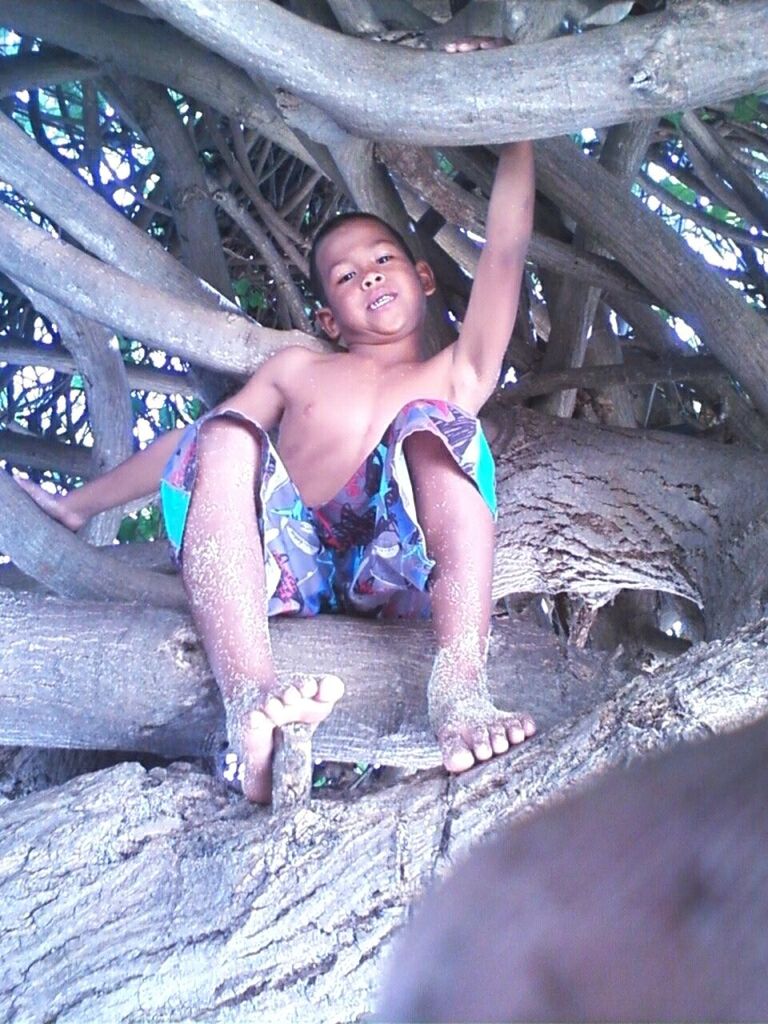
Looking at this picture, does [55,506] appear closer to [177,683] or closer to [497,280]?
[177,683]

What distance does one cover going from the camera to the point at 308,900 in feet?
3.09

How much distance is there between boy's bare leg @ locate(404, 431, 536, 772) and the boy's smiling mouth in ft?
1.37

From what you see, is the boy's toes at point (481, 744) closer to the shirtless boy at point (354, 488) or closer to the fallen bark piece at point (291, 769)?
the shirtless boy at point (354, 488)

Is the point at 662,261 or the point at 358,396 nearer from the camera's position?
the point at 662,261

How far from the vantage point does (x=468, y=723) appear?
130 centimetres

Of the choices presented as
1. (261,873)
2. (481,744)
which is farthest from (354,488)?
(261,873)

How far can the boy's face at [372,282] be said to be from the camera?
1.92 meters

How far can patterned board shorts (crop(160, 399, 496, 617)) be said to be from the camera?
5.19 ft

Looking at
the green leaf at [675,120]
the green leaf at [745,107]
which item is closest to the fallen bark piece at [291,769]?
the green leaf at [745,107]

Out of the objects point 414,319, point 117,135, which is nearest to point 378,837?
point 414,319

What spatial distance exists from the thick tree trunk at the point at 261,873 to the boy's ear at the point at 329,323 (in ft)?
3.47

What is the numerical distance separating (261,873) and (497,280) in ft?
3.38

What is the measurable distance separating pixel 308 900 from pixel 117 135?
2515mm

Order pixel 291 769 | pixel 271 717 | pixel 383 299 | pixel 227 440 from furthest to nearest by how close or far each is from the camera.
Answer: pixel 383 299, pixel 227 440, pixel 271 717, pixel 291 769
